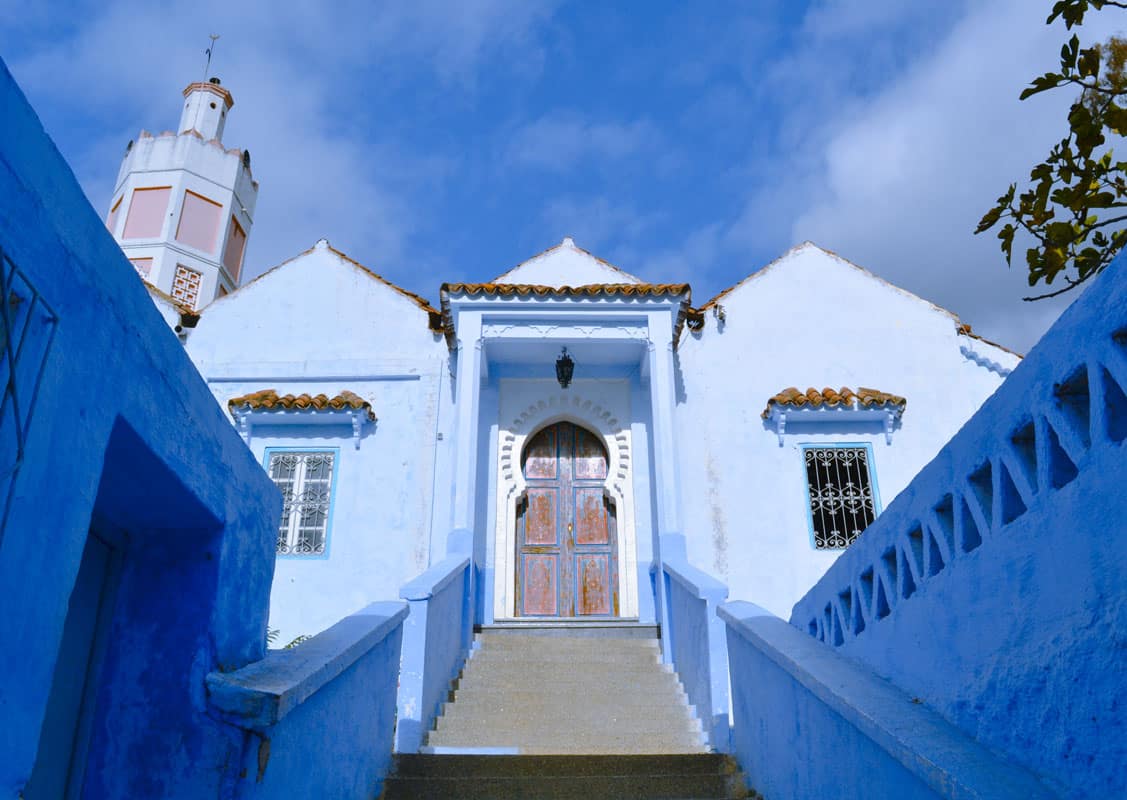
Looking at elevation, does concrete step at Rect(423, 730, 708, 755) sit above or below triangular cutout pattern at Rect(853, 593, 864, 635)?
below

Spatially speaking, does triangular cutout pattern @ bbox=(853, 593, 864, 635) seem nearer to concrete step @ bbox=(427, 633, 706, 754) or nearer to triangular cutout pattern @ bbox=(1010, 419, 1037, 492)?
triangular cutout pattern @ bbox=(1010, 419, 1037, 492)

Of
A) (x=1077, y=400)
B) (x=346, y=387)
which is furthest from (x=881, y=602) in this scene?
(x=346, y=387)

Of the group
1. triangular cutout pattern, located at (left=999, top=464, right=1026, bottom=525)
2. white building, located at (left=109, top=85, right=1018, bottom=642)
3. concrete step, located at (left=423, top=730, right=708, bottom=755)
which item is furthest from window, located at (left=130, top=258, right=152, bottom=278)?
triangular cutout pattern, located at (left=999, top=464, right=1026, bottom=525)

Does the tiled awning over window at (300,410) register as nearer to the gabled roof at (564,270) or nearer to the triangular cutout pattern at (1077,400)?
the gabled roof at (564,270)

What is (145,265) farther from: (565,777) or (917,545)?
(917,545)

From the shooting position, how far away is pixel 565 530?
35.7 ft

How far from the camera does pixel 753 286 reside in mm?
12008

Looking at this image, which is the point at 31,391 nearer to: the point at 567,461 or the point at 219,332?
the point at 567,461

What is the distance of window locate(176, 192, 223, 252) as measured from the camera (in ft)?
57.1

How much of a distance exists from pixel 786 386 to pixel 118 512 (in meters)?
9.34

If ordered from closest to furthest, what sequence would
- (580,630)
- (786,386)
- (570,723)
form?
(570,723) → (580,630) → (786,386)

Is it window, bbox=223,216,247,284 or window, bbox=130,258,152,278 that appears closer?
window, bbox=130,258,152,278

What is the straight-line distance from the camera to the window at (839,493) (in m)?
10.5

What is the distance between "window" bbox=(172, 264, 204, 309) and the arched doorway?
932cm
